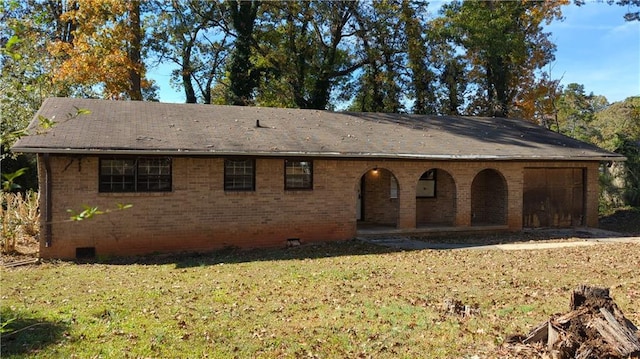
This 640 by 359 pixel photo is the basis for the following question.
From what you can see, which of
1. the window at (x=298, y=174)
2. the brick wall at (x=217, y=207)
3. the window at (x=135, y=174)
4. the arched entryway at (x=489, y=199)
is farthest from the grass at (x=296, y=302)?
the arched entryway at (x=489, y=199)

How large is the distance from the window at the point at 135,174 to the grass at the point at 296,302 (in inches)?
74.4

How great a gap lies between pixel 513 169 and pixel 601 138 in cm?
3298

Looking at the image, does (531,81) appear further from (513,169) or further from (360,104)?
(513,169)

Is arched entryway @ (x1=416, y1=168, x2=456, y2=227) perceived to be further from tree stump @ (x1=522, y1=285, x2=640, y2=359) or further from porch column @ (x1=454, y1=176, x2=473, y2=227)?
tree stump @ (x1=522, y1=285, x2=640, y2=359)

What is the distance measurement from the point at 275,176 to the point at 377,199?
5.38 m

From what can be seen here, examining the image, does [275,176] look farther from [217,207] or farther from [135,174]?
[135,174]

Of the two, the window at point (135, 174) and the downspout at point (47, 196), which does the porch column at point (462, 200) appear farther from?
the downspout at point (47, 196)

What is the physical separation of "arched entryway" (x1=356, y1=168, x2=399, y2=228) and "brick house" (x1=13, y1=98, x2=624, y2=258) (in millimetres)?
40

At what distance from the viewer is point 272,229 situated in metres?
13.7

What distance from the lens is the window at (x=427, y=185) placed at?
704 inches

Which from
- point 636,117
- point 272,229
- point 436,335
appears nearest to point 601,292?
point 436,335

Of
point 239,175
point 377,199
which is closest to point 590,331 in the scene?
point 239,175

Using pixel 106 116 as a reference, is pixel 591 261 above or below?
below

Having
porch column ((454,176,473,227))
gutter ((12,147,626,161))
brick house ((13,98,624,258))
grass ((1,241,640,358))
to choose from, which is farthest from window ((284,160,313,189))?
porch column ((454,176,473,227))
